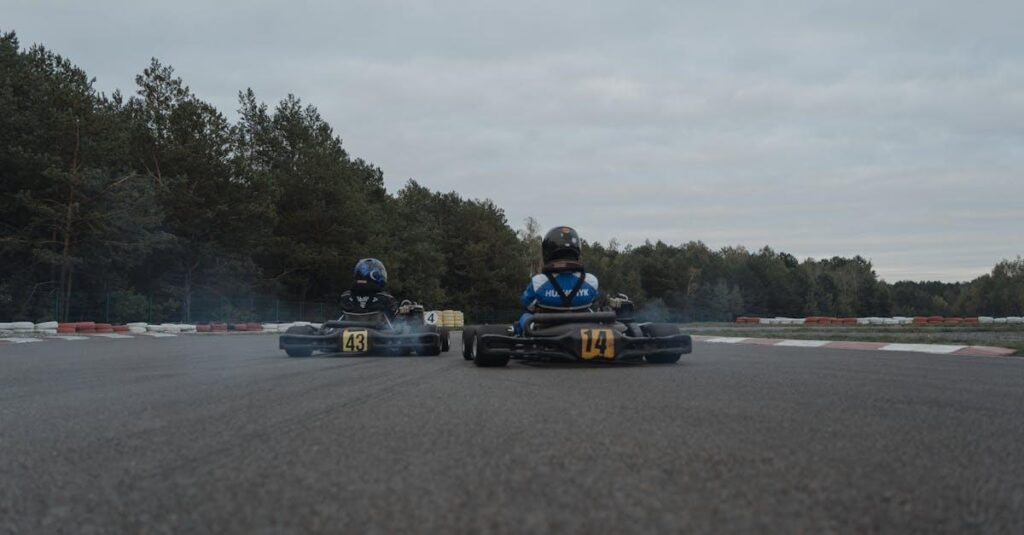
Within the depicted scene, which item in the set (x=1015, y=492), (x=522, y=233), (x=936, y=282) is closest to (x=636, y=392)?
(x=1015, y=492)

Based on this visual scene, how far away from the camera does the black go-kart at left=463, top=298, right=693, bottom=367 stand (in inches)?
330

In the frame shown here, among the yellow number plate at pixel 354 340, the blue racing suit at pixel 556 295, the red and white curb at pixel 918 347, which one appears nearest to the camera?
the blue racing suit at pixel 556 295


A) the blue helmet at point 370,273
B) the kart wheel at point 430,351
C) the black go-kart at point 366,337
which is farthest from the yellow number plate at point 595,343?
the blue helmet at point 370,273

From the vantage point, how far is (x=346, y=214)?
154 ft

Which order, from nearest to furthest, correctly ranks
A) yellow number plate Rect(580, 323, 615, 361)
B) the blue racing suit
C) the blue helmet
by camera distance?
1. yellow number plate Rect(580, 323, 615, 361)
2. the blue racing suit
3. the blue helmet

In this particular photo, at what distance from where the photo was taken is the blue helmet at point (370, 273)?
12055mm

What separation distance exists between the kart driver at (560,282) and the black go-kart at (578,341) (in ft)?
0.99

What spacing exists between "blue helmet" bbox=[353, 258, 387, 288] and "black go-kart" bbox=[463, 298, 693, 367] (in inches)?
136

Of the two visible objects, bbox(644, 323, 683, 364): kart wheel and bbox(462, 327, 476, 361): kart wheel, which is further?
bbox(462, 327, 476, 361): kart wheel

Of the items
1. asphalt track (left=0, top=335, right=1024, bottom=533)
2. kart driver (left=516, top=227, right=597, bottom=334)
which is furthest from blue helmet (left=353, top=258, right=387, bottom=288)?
asphalt track (left=0, top=335, right=1024, bottom=533)

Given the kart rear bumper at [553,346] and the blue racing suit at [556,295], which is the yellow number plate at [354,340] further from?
the kart rear bumper at [553,346]

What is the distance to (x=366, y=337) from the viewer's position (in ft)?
36.5

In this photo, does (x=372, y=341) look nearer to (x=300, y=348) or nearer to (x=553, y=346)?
(x=300, y=348)

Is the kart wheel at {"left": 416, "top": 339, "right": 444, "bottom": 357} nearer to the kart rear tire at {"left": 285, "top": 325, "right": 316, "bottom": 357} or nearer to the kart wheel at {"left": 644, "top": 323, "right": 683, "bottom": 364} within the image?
the kart rear tire at {"left": 285, "top": 325, "right": 316, "bottom": 357}
